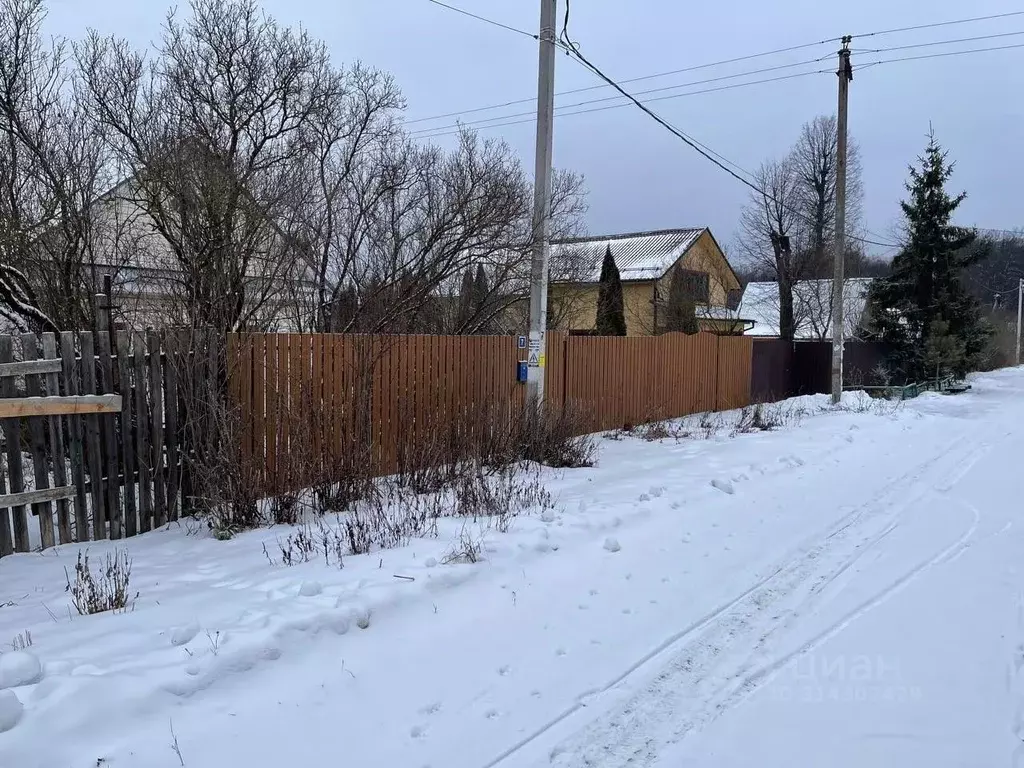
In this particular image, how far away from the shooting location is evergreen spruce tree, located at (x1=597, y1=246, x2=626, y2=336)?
24.7 m

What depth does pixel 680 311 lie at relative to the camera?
25.3m

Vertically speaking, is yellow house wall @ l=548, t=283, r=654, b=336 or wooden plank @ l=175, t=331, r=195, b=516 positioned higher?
yellow house wall @ l=548, t=283, r=654, b=336

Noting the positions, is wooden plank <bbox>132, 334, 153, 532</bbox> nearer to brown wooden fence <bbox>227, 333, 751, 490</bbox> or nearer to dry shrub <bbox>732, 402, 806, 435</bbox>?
brown wooden fence <bbox>227, 333, 751, 490</bbox>

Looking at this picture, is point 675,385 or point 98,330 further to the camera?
point 675,385

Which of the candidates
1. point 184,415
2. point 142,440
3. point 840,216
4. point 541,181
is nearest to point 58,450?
point 142,440

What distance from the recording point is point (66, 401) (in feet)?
16.8

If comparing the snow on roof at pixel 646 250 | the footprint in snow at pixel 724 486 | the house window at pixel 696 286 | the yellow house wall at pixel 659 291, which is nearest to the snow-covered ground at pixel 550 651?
the footprint in snow at pixel 724 486

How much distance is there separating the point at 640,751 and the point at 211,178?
8.33m

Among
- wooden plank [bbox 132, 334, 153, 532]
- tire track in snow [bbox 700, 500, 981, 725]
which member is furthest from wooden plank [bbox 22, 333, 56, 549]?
tire track in snow [bbox 700, 500, 981, 725]

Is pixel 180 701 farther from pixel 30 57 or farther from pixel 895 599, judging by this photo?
pixel 30 57

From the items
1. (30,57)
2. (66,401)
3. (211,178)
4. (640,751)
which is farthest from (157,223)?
(640,751)

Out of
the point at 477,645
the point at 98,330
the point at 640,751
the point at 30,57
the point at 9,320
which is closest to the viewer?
the point at 640,751

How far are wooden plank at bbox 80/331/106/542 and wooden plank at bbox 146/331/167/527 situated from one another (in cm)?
42

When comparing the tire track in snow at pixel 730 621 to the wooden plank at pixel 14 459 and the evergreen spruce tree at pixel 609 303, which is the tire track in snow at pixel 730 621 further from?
the evergreen spruce tree at pixel 609 303
